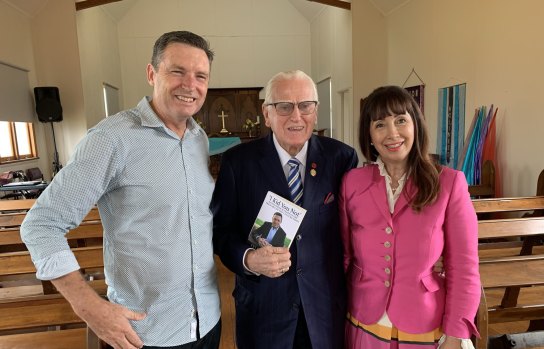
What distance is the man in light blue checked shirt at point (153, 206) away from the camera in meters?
1.04

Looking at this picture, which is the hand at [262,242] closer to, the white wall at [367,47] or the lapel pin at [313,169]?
the lapel pin at [313,169]

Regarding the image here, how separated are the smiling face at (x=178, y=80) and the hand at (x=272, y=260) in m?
0.54

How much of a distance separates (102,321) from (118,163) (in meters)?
0.45

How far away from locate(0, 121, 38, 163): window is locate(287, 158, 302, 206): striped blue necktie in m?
6.23

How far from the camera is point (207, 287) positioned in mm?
1300

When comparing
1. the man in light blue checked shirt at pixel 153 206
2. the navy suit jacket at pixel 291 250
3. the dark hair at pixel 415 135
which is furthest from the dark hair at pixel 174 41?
the dark hair at pixel 415 135

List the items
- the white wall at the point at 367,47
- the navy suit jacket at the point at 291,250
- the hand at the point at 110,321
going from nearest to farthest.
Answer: the hand at the point at 110,321 < the navy suit jacket at the point at 291,250 < the white wall at the point at 367,47

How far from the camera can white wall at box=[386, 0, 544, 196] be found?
13.0ft

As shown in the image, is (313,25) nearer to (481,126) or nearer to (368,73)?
(368,73)

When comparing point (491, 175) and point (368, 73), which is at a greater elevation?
point (368, 73)

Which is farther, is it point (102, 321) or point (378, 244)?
point (378, 244)

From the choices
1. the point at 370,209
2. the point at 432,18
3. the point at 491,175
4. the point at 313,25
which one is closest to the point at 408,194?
the point at 370,209

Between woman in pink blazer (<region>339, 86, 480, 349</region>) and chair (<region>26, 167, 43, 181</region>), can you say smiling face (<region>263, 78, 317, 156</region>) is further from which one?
chair (<region>26, 167, 43, 181</region>)

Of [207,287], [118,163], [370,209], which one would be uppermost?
[118,163]
